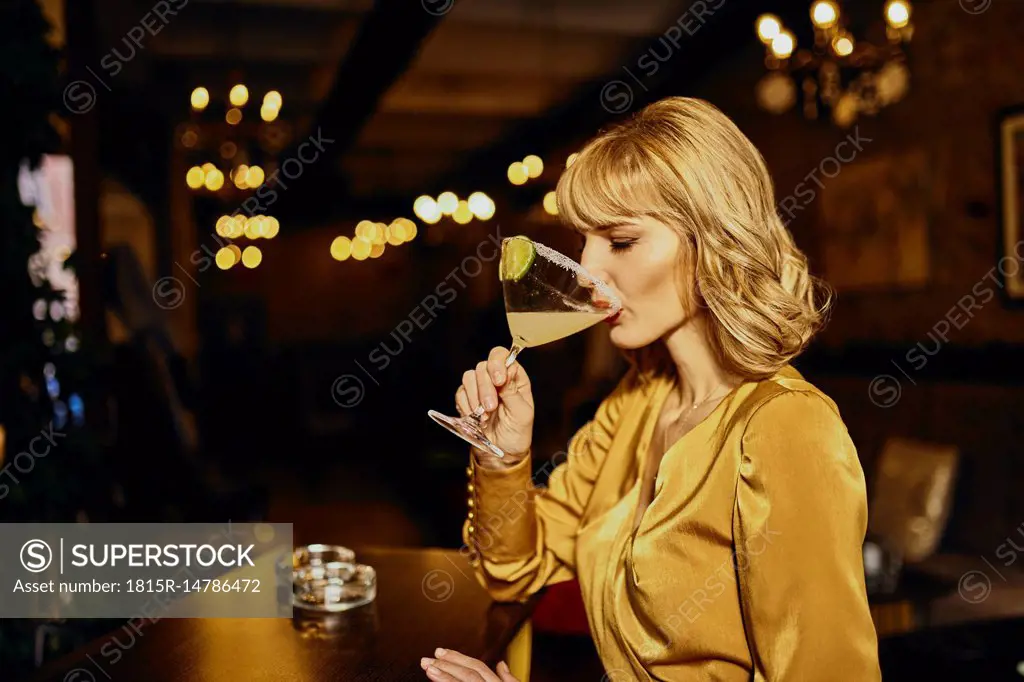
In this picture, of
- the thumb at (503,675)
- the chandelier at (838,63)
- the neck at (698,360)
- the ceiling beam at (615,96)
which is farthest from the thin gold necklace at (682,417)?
the chandelier at (838,63)

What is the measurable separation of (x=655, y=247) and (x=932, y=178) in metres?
3.98

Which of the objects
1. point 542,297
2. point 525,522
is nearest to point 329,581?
point 525,522

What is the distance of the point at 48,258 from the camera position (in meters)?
3.21

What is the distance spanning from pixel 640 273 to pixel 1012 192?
3.66 metres

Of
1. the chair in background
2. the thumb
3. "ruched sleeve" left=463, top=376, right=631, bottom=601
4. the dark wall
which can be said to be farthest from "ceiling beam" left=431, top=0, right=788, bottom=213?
the thumb

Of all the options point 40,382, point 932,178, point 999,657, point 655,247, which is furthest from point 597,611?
point 932,178

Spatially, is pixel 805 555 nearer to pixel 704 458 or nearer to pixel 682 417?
pixel 704 458

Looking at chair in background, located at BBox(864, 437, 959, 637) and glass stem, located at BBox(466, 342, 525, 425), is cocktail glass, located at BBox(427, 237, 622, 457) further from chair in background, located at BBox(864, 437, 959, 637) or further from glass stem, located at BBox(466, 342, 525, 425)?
chair in background, located at BBox(864, 437, 959, 637)

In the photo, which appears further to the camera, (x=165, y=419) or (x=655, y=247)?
(x=165, y=419)

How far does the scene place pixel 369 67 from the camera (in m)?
5.18

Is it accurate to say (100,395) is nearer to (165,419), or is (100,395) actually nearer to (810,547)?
(165,419)

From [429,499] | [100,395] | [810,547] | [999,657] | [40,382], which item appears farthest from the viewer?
[429,499]

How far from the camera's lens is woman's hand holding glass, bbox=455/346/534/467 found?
4.95 feet

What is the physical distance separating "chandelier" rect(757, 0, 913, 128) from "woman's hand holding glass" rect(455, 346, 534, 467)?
10.1ft
